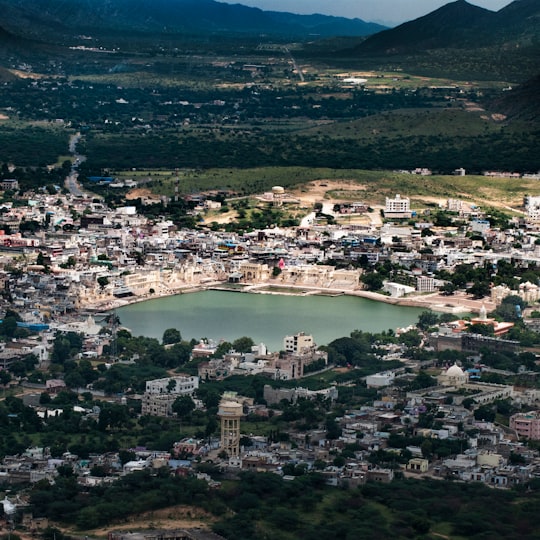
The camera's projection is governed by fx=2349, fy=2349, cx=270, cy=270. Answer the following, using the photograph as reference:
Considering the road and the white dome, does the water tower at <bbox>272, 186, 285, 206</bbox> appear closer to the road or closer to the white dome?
the road

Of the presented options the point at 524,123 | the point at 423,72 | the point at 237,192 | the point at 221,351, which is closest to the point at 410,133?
the point at 524,123

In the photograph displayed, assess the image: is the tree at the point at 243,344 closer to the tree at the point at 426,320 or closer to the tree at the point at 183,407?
the tree at the point at 426,320

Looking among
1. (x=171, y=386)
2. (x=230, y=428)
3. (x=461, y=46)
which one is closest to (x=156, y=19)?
(x=461, y=46)

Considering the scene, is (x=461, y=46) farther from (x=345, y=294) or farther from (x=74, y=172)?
(x=345, y=294)

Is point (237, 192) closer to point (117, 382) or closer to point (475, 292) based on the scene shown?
point (475, 292)

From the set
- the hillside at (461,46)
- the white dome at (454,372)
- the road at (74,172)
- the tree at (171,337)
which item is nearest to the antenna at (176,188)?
the road at (74,172)

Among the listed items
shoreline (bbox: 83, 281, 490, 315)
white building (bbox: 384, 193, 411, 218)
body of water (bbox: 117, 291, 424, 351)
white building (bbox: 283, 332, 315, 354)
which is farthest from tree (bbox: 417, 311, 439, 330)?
white building (bbox: 384, 193, 411, 218)
